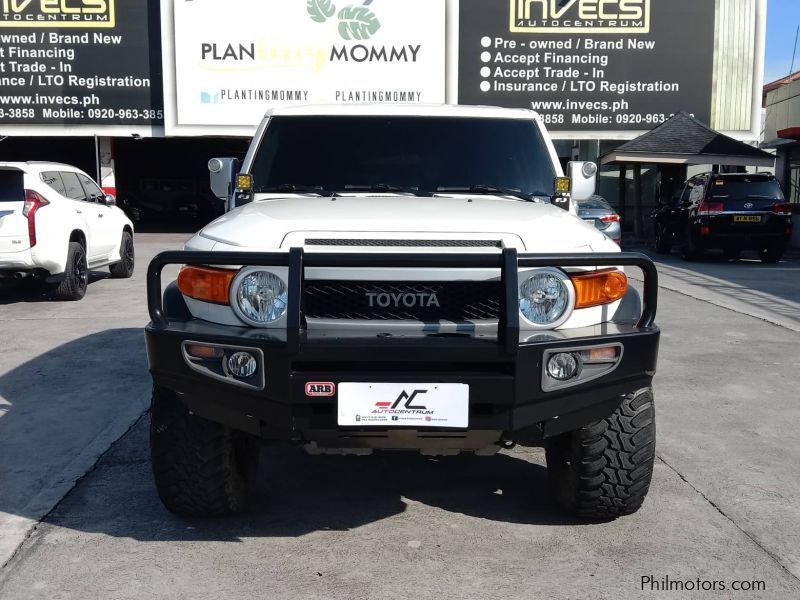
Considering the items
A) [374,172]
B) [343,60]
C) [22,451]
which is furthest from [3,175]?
[343,60]

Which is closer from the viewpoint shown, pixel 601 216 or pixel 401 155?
pixel 401 155

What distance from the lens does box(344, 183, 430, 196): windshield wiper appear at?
4297mm

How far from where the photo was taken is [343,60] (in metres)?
20.5

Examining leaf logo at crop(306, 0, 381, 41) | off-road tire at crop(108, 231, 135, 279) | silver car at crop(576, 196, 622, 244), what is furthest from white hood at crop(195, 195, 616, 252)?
leaf logo at crop(306, 0, 381, 41)

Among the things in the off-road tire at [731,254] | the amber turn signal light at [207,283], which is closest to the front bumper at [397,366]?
the amber turn signal light at [207,283]

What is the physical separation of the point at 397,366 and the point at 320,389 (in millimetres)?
278

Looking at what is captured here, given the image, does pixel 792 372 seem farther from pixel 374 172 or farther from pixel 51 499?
pixel 51 499

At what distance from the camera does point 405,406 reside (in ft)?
10.1

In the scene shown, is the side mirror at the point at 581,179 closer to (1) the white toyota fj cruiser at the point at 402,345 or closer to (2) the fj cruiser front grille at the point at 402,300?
(1) the white toyota fj cruiser at the point at 402,345

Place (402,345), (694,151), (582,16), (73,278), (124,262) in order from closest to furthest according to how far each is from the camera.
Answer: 1. (402,345)
2. (73,278)
3. (124,262)
4. (694,151)
5. (582,16)

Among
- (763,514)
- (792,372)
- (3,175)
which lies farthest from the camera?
(3,175)

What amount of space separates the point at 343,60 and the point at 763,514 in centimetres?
1814

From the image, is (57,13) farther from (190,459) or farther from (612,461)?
(612,461)

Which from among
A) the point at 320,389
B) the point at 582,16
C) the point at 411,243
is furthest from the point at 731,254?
the point at 320,389
